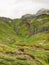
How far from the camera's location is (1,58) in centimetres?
3894

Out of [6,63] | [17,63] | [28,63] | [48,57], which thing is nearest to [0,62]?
[6,63]

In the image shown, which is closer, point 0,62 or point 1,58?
point 0,62

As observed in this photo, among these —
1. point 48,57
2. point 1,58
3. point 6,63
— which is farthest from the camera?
point 48,57

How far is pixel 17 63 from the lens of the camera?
1497 inches

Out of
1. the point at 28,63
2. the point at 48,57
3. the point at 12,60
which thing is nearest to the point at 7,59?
the point at 12,60

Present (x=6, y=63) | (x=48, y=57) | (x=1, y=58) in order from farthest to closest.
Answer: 1. (x=48, y=57)
2. (x=1, y=58)
3. (x=6, y=63)

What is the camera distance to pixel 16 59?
1599 inches

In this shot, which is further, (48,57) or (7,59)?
(48,57)

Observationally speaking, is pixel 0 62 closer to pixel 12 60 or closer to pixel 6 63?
pixel 6 63

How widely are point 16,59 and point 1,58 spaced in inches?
128

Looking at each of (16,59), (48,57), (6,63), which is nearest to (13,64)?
(6,63)

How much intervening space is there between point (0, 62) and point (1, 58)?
2.56m

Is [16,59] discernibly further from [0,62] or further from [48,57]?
[48,57]

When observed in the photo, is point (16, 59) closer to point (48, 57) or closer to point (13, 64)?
point (13, 64)
